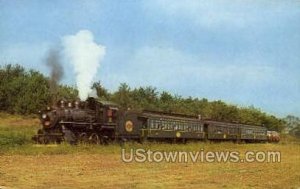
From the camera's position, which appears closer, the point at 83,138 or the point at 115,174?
the point at 115,174

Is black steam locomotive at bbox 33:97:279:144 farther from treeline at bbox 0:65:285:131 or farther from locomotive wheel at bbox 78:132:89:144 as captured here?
treeline at bbox 0:65:285:131

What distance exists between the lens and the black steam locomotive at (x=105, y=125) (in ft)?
78.8

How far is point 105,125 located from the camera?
25.5 metres

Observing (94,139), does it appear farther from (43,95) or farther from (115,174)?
(43,95)

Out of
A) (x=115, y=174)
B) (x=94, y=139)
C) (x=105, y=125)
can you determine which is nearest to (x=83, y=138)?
(x=94, y=139)

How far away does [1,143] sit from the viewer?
20.7 m

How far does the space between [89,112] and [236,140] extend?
16956mm

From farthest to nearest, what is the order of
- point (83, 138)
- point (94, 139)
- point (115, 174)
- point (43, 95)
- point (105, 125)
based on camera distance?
point (43, 95)
point (105, 125)
point (94, 139)
point (83, 138)
point (115, 174)

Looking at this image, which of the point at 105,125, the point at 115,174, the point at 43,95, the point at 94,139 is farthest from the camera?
the point at 43,95

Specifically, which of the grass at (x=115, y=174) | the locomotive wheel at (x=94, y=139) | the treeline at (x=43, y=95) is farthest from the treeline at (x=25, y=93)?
the grass at (x=115, y=174)

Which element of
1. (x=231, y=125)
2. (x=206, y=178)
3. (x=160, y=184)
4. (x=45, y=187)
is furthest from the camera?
(x=231, y=125)

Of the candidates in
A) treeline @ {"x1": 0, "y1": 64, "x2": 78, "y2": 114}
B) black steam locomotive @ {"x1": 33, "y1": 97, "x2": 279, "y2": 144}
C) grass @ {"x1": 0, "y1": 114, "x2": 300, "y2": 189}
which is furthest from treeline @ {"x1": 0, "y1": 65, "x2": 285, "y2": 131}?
grass @ {"x1": 0, "y1": 114, "x2": 300, "y2": 189}

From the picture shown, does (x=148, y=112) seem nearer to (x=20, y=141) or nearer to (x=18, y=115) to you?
(x=20, y=141)

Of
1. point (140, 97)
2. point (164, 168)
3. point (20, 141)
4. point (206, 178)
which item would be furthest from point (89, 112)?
point (140, 97)
